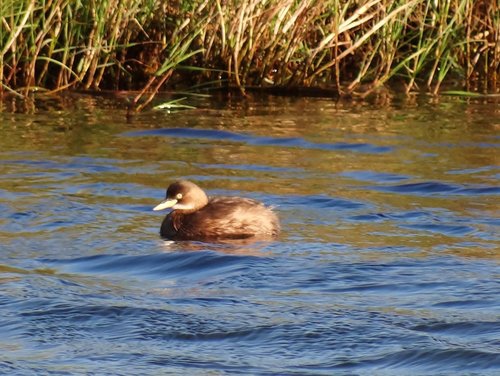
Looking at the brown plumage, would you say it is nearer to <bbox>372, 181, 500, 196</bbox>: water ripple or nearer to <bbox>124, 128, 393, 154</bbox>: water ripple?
<bbox>372, 181, 500, 196</bbox>: water ripple

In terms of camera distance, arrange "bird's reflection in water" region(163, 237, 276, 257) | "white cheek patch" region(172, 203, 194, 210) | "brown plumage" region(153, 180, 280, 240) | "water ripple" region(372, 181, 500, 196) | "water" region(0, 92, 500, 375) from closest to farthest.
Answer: "water" region(0, 92, 500, 375)
"bird's reflection in water" region(163, 237, 276, 257)
"brown plumage" region(153, 180, 280, 240)
"white cheek patch" region(172, 203, 194, 210)
"water ripple" region(372, 181, 500, 196)

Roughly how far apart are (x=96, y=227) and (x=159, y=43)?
Result: 513 centimetres

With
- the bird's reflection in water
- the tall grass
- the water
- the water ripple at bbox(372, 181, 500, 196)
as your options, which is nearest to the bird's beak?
the water

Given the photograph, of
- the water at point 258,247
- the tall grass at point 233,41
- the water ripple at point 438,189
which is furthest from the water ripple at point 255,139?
the water ripple at point 438,189

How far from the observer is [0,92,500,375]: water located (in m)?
5.93

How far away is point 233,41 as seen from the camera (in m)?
12.6

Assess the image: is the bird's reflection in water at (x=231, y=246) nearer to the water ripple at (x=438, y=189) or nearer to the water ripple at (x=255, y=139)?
the water ripple at (x=438, y=189)

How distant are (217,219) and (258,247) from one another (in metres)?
0.53

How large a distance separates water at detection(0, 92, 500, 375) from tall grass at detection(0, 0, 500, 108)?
550 mm

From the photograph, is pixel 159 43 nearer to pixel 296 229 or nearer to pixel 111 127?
pixel 111 127

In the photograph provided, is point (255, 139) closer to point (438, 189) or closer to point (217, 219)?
point (438, 189)

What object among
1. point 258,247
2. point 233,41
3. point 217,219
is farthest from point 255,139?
point 258,247

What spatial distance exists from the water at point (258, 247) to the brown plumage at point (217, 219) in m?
0.14

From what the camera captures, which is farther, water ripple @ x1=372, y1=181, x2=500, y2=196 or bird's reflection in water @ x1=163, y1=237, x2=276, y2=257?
water ripple @ x1=372, y1=181, x2=500, y2=196
